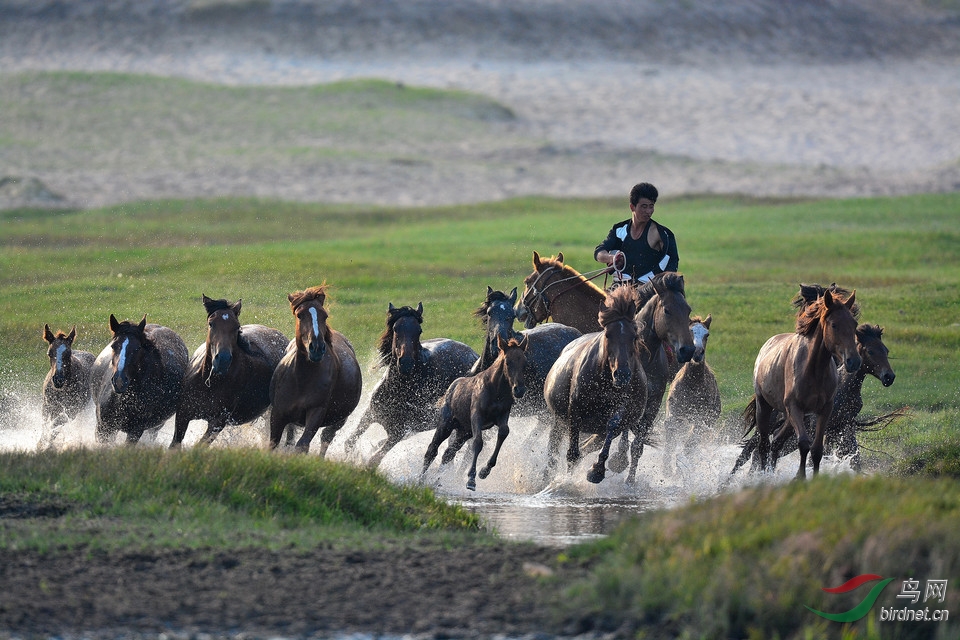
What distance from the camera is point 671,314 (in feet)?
40.0

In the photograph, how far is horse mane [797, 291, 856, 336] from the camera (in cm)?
1142

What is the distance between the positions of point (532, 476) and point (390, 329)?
2.03 meters

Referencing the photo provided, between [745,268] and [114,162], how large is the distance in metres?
24.1

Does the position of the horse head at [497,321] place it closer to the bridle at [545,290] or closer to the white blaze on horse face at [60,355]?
the bridle at [545,290]

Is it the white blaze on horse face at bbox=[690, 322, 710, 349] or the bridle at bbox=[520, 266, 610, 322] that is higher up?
the bridle at bbox=[520, 266, 610, 322]

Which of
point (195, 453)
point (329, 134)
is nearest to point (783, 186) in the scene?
point (329, 134)

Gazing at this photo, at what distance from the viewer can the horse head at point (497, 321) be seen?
13367mm

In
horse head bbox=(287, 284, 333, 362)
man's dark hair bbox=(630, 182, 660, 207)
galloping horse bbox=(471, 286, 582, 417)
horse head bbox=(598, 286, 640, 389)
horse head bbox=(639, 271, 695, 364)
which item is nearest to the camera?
horse head bbox=(287, 284, 333, 362)

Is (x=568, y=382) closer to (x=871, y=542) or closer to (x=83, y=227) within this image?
(x=871, y=542)

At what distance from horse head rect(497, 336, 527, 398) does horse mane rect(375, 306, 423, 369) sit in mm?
1189

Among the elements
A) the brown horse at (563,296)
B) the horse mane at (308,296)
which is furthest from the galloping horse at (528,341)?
the horse mane at (308,296)

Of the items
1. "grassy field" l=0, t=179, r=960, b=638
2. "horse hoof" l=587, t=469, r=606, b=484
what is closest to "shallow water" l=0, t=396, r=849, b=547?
"horse hoof" l=587, t=469, r=606, b=484

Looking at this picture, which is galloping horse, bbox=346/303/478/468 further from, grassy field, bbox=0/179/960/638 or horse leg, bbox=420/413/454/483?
grassy field, bbox=0/179/960/638

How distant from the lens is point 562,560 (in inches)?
304
